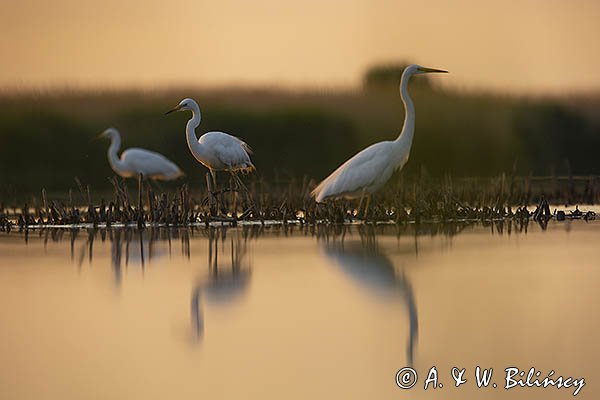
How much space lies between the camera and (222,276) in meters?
7.81

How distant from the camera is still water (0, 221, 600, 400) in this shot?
4785 mm

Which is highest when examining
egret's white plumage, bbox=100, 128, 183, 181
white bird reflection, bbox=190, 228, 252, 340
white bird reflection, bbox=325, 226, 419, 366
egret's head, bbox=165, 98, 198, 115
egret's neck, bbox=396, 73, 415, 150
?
egret's head, bbox=165, 98, 198, 115

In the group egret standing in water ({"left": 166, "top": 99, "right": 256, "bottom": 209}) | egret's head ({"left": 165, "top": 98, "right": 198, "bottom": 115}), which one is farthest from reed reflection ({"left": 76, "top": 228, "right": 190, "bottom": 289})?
egret's head ({"left": 165, "top": 98, "right": 198, "bottom": 115})

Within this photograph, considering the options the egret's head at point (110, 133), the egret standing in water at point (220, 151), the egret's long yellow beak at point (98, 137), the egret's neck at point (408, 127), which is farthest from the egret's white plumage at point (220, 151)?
the egret's long yellow beak at point (98, 137)

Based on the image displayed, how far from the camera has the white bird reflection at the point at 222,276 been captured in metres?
6.65

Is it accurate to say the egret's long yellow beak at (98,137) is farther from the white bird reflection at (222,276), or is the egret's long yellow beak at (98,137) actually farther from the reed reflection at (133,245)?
the white bird reflection at (222,276)

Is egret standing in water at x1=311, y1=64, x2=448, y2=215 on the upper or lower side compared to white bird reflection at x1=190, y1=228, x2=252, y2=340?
upper

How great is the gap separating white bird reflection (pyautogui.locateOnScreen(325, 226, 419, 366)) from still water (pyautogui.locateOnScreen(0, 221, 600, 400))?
0.06 feet

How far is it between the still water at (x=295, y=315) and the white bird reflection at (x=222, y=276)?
0.02m

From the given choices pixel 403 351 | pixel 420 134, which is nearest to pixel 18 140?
pixel 420 134

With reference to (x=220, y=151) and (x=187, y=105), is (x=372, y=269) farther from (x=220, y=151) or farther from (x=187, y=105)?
(x=187, y=105)

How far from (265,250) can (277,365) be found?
13.7 feet

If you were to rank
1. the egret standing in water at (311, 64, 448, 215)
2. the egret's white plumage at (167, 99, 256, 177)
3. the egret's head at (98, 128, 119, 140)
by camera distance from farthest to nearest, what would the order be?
the egret's head at (98, 128, 119, 140), the egret's white plumage at (167, 99, 256, 177), the egret standing in water at (311, 64, 448, 215)

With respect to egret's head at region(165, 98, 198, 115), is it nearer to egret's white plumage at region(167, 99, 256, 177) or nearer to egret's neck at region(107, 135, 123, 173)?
egret's white plumage at region(167, 99, 256, 177)
